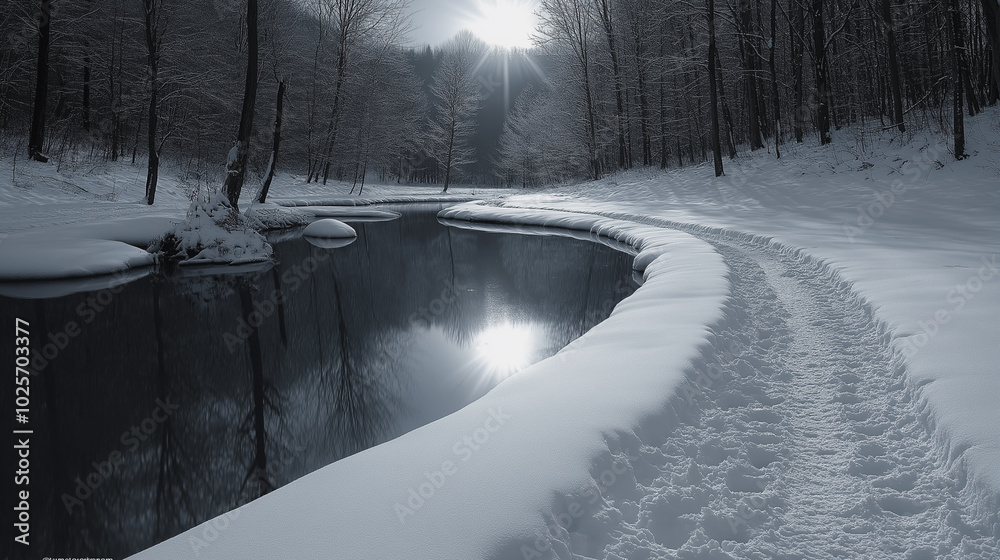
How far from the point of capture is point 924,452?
2.63 metres

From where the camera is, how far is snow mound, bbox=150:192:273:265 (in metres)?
10.9

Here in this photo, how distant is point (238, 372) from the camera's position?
534 centimetres

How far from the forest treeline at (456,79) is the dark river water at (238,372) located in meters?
6.65

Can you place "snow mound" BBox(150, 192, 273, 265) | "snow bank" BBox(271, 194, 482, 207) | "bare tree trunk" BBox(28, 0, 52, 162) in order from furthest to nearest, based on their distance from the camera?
1. "snow bank" BBox(271, 194, 482, 207)
2. "bare tree trunk" BBox(28, 0, 52, 162)
3. "snow mound" BBox(150, 192, 273, 265)

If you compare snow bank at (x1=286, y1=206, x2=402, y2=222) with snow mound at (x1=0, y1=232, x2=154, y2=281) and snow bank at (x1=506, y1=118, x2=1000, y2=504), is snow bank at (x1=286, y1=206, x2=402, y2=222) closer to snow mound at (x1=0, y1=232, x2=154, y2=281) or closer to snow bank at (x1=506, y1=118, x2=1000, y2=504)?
snow bank at (x1=506, y1=118, x2=1000, y2=504)

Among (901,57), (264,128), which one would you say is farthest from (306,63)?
(901,57)

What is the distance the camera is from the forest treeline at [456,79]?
16156 mm

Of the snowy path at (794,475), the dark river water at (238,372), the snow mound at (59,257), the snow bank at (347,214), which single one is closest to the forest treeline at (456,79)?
the snow bank at (347,214)

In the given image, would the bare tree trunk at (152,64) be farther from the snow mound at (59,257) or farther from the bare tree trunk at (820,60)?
the bare tree trunk at (820,60)

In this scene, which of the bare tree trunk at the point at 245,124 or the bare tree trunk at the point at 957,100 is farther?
the bare tree trunk at the point at 245,124

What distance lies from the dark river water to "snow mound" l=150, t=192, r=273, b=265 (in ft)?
3.62

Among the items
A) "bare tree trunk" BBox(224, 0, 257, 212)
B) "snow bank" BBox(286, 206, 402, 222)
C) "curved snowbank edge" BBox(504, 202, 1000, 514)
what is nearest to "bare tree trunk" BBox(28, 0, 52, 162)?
"bare tree trunk" BBox(224, 0, 257, 212)

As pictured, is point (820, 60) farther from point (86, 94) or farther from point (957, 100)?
point (86, 94)

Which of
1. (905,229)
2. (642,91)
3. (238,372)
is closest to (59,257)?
(238,372)
